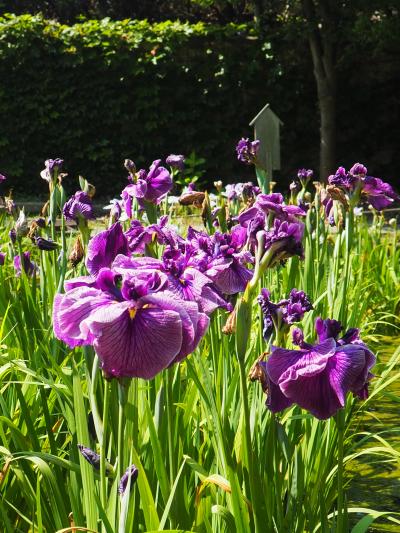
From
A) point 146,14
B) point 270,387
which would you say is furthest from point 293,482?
point 146,14

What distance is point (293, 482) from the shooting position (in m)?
1.59

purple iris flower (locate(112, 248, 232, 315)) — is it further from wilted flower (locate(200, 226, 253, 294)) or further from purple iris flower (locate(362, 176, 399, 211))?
purple iris flower (locate(362, 176, 399, 211))

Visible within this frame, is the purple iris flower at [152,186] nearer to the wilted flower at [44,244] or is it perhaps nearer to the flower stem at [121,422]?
the wilted flower at [44,244]

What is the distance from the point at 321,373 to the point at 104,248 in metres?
0.39

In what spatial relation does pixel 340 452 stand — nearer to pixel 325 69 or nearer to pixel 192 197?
pixel 192 197

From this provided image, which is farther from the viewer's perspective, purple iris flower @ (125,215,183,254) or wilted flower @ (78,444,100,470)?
purple iris flower @ (125,215,183,254)

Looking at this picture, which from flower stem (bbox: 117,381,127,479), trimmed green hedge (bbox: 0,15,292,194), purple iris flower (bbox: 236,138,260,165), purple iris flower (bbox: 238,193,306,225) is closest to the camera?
flower stem (bbox: 117,381,127,479)

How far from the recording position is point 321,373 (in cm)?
116

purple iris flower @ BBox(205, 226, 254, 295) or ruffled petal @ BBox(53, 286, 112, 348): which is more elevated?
ruffled petal @ BBox(53, 286, 112, 348)

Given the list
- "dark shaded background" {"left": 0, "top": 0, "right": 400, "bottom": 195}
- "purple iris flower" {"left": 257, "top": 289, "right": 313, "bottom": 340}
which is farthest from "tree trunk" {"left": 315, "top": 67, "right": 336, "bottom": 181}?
"purple iris flower" {"left": 257, "top": 289, "right": 313, "bottom": 340}

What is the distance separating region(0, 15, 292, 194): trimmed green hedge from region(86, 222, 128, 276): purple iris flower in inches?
386

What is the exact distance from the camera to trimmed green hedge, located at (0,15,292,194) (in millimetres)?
10977

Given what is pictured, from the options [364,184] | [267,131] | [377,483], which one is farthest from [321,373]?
[267,131]

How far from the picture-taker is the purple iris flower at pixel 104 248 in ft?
4.17
